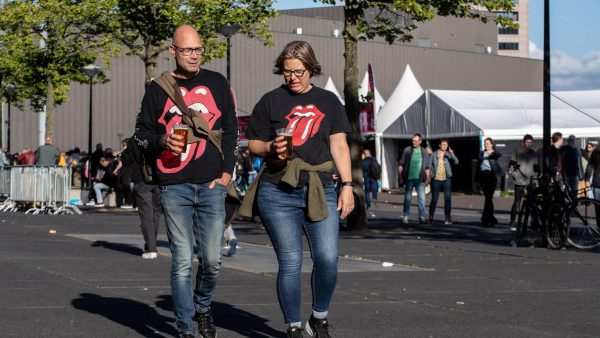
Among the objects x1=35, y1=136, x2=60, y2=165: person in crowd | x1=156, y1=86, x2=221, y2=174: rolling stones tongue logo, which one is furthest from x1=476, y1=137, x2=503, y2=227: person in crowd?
x1=156, y1=86, x2=221, y2=174: rolling stones tongue logo

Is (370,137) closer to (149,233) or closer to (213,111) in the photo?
(149,233)

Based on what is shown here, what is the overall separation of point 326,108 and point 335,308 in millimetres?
2687

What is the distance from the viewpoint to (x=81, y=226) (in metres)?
22.0

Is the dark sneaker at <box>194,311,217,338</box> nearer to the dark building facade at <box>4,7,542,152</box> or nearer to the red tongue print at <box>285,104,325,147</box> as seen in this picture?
the red tongue print at <box>285,104,325,147</box>

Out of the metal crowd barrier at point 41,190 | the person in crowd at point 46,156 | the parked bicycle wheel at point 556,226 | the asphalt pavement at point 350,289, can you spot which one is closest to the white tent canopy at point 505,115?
the person in crowd at point 46,156

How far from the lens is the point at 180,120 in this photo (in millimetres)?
6867

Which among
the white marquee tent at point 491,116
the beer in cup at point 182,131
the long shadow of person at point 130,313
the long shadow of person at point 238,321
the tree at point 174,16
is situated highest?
the tree at point 174,16

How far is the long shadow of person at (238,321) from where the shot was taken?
7.70 metres

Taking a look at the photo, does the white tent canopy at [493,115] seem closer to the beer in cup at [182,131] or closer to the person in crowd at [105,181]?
the person in crowd at [105,181]

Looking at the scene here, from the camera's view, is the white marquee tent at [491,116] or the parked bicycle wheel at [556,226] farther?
the white marquee tent at [491,116]

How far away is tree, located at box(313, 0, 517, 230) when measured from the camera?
763 inches

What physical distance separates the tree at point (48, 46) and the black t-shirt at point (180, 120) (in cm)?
2778

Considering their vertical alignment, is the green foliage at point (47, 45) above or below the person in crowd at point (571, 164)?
above

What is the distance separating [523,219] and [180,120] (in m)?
10.2
